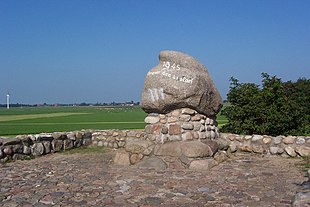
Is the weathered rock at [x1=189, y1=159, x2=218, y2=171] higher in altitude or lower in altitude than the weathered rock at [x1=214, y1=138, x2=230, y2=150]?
lower

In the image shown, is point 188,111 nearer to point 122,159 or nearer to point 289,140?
point 122,159

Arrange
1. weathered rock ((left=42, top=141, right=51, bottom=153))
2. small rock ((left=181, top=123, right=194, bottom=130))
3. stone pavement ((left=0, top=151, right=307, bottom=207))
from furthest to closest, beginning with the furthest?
weathered rock ((left=42, top=141, right=51, bottom=153)) < small rock ((left=181, top=123, right=194, bottom=130)) < stone pavement ((left=0, top=151, right=307, bottom=207))

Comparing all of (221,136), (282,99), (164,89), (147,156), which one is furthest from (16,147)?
(282,99)

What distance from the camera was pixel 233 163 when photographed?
352 inches

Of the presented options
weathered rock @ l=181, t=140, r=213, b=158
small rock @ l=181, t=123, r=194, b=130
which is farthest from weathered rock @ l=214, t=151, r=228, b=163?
small rock @ l=181, t=123, r=194, b=130

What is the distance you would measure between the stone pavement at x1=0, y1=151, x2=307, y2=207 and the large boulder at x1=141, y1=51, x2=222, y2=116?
188 cm

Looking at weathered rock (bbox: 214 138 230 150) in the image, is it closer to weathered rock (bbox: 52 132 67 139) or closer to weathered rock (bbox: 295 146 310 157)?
weathered rock (bbox: 295 146 310 157)

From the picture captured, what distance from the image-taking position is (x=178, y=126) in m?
9.43

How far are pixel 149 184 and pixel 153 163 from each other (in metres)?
1.96

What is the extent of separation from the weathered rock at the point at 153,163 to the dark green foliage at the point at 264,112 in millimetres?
5408

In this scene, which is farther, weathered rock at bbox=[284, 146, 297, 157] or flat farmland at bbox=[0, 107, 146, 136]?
flat farmland at bbox=[0, 107, 146, 136]

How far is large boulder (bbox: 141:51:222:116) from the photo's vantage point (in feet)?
30.5

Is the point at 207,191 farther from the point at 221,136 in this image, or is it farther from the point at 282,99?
the point at 282,99

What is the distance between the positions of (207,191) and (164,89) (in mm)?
3912
